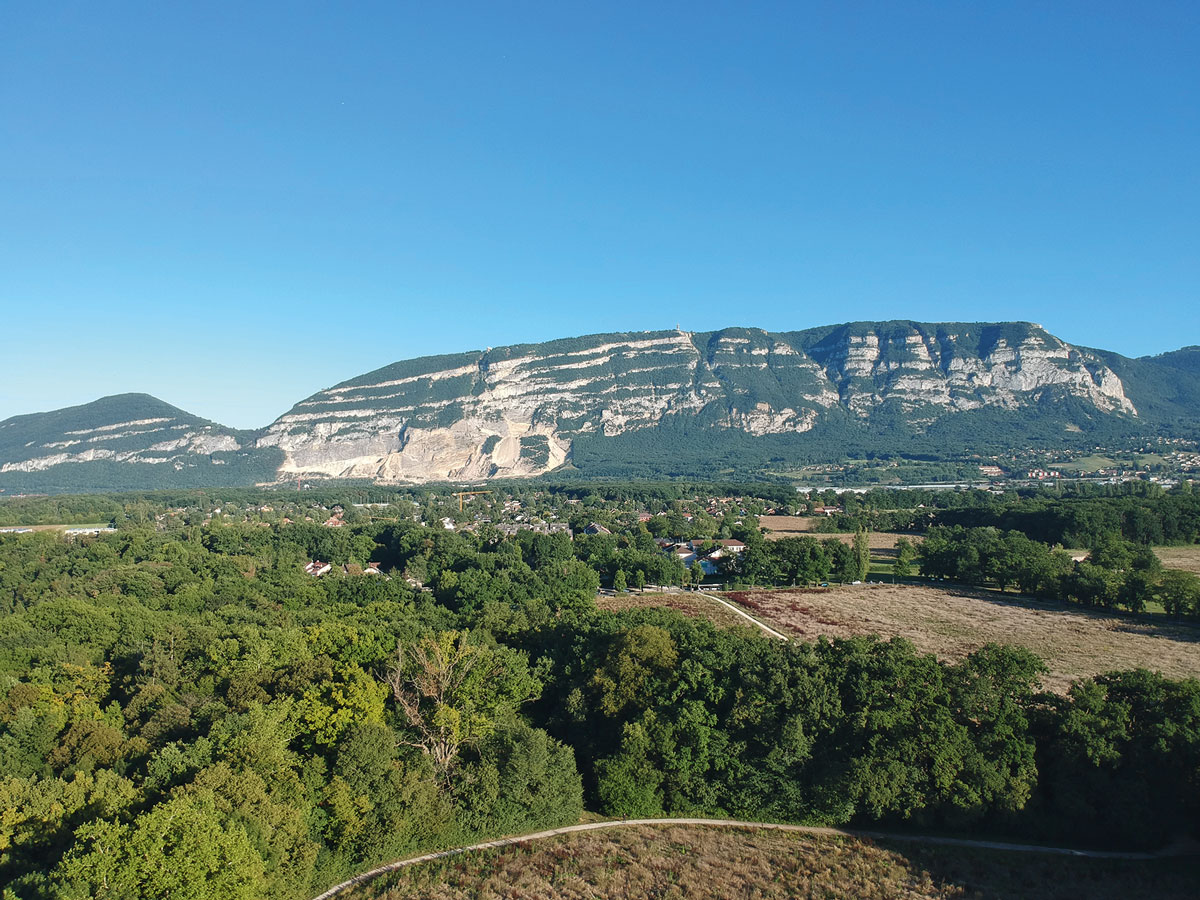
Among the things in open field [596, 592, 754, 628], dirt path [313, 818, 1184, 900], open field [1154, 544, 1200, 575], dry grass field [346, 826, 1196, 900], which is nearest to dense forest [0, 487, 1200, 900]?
dirt path [313, 818, 1184, 900]

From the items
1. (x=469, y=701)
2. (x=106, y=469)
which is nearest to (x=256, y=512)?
(x=469, y=701)

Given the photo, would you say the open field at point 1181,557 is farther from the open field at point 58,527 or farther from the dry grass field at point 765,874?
the open field at point 58,527

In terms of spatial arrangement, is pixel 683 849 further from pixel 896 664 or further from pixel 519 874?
pixel 896 664

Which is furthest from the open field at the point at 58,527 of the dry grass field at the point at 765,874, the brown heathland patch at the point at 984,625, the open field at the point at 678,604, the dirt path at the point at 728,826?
the dry grass field at the point at 765,874

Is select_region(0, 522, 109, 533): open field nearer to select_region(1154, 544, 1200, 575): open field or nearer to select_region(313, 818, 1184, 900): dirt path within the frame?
select_region(313, 818, 1184, 900): dirt path

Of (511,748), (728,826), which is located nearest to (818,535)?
(728,826)

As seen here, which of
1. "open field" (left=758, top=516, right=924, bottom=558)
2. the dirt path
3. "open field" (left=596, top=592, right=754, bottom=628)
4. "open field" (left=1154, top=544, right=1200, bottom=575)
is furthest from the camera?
"open field" (left=758, top=516, right=924, bottom=558)
